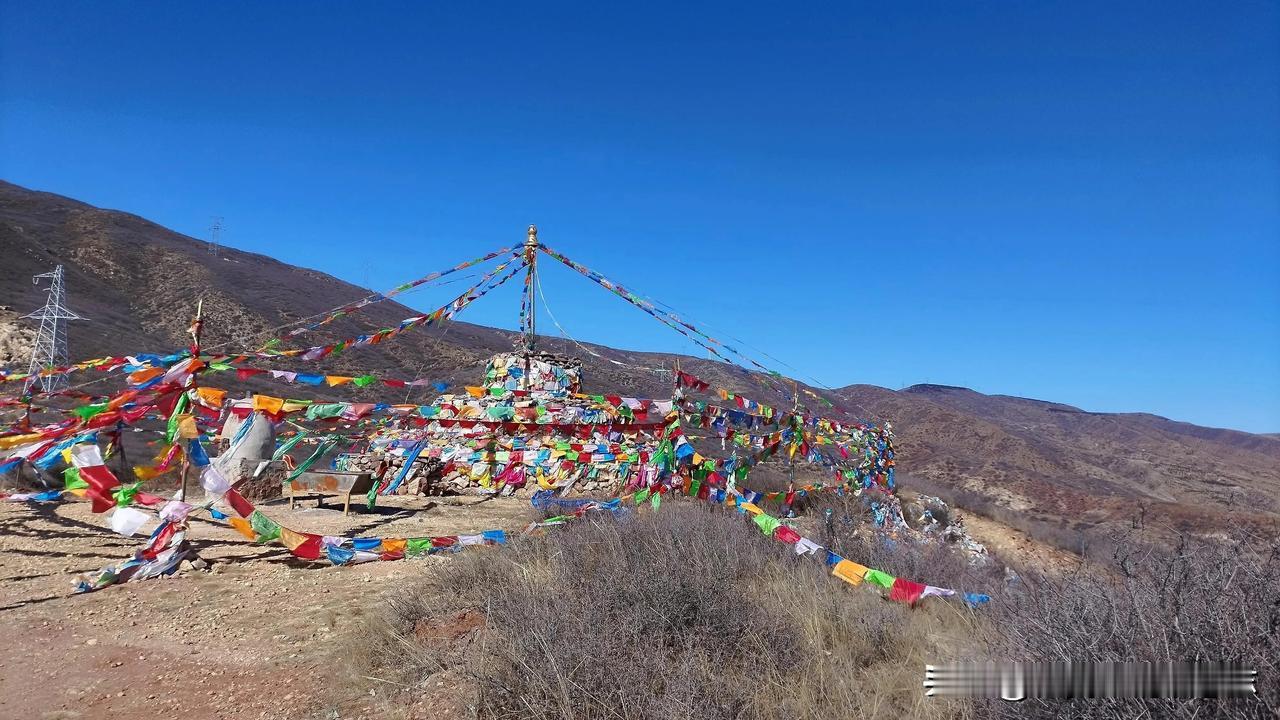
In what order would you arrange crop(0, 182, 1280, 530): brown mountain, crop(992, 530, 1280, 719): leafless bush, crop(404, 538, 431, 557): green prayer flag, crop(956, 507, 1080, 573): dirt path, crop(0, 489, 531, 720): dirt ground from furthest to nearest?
crop(0, 182, 1280, 530): brown mountain
crop(956, 507, 1080, 573): dirt path
crop(404, 538, 431, 557): green prayer flag
crop(0, 489, 531, 720): dirt ground
crop(992, 530, 1280, 719): leafless bush

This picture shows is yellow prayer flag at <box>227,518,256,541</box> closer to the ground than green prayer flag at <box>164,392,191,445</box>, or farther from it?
closer to the ground

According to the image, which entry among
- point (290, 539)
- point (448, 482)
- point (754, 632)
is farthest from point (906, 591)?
point (448, 482)

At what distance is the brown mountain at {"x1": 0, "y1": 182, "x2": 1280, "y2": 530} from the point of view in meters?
30.6

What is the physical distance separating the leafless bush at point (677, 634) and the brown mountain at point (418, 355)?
18656 mm

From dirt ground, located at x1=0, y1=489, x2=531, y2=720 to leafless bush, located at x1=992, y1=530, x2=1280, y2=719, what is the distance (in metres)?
3.30

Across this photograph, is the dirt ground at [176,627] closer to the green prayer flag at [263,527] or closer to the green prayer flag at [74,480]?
the green prayer flag at [263,527]

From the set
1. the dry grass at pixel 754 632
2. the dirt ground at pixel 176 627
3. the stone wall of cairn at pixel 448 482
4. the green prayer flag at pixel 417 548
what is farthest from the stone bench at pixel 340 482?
the dry grass at pixel 754 632

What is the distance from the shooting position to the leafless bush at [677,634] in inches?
123

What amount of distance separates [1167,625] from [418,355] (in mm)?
49224

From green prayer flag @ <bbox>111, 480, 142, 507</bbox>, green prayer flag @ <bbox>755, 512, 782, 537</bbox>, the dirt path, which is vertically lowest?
the dirt path

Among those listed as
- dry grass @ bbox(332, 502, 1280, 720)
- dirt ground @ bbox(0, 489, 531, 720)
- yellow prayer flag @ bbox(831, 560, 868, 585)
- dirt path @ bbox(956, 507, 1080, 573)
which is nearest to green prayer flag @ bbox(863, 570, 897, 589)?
yellow prayer flag @ bbox(831, 560, 868, 585)

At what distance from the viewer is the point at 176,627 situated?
5.04m

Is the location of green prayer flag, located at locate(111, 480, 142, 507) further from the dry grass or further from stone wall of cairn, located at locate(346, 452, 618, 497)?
stone wall of cairn, located at locate(346, 452, 618, 497)

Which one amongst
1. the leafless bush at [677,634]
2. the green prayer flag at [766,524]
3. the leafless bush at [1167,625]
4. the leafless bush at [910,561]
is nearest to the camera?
the leafless bush at [1167,625]
